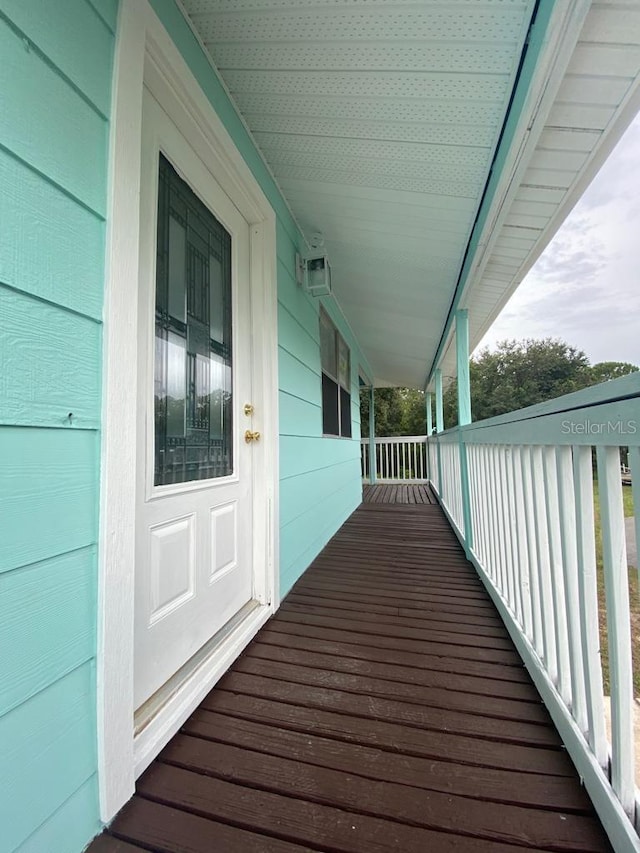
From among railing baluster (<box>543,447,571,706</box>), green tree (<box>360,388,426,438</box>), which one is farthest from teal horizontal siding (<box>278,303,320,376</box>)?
green tree (<box>360,388,426,438</box>)

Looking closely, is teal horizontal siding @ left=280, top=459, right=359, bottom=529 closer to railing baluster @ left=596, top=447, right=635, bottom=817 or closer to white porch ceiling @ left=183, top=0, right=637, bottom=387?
railing baluster @ left=596, top=447, right=635, bottom=817

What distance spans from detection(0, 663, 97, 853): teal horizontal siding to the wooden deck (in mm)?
215

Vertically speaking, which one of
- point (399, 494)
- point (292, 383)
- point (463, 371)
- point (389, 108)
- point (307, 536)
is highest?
point (389, 108)

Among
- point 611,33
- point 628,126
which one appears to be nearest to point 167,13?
point 611,33

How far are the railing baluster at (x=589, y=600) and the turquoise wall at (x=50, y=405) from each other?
1282 mm

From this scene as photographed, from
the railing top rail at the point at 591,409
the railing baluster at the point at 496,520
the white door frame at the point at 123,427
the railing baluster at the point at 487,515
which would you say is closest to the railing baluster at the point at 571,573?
the railing top rail at the point at 591,409

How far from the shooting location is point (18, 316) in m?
0.70

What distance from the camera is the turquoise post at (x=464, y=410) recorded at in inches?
111

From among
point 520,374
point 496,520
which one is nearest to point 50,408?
point 496,520

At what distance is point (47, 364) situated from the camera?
0.75 metres

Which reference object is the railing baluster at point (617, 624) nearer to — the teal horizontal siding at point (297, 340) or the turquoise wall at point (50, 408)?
the turquoise wall at point (50, 408)

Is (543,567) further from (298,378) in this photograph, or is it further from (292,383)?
(298,378)

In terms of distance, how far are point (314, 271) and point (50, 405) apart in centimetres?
216

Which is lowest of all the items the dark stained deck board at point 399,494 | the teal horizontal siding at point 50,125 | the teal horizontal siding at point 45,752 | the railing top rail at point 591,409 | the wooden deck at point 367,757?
the dark stained deck board at point 399,494
